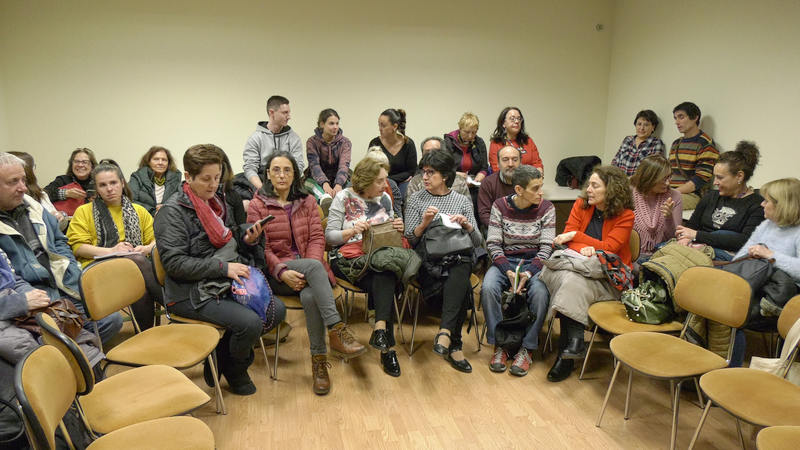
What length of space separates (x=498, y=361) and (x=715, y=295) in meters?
1.23

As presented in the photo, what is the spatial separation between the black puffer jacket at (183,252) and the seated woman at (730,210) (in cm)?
303

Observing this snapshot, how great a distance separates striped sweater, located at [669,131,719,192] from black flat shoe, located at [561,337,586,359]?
2610 millimetres

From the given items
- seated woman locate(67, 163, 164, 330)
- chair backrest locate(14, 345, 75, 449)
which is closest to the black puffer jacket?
seated woman locate(67, 163, 164, 330)

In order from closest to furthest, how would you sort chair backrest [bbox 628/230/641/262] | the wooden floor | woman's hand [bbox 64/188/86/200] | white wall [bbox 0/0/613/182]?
the wooden floor < chair backrest [bbox 628/230/641/262] < woman's hand [bbox 64/188/86/200] < white wall [bbox 0/0/613/182]

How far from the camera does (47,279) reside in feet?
8.80

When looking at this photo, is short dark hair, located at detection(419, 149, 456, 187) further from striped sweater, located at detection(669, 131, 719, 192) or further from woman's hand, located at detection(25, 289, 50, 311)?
striped sweater, located at detection(669, 131, 719, 192)

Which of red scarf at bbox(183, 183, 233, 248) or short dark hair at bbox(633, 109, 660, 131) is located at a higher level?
short dark hair at bbox(633, 109, 660, 131)

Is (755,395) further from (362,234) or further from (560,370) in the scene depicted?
(362,234)

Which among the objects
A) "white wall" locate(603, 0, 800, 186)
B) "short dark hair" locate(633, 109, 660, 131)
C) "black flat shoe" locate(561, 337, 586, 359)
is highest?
"white wall" locate(603, 0, 800, 186)

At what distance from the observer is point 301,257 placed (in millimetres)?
3258

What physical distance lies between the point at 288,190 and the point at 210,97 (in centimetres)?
312

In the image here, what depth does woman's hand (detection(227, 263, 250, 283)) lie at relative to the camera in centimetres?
274

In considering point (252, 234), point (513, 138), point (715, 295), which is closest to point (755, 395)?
point (715, 295)

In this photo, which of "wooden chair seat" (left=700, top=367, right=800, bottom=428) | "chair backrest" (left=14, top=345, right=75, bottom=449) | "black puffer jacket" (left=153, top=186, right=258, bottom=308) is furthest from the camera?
"black puffer jacket" (left=153, top=186, right=258, bottom=308)
